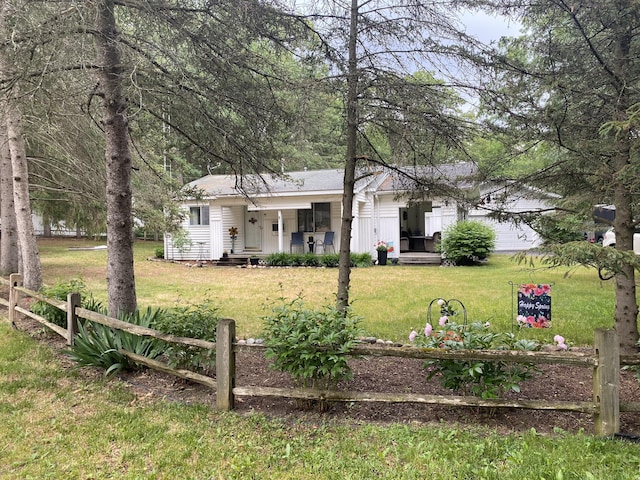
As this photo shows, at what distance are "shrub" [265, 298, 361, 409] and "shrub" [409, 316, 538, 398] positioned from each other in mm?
818

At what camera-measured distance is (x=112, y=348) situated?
4.63 metres

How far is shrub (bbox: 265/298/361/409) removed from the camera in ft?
11.6

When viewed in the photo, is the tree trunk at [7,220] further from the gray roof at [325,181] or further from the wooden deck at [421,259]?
the wooden deck at [421,259]

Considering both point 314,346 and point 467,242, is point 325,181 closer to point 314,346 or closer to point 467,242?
point 467,242

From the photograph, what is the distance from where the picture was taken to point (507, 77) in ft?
15.9

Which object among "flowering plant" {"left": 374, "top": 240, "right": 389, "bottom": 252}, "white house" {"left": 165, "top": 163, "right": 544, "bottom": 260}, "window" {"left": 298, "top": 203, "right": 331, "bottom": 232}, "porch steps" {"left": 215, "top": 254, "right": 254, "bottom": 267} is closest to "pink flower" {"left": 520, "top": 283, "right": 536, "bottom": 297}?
"white house" {"left": 165, "top": 163, "right": 544, "bottom": 260}

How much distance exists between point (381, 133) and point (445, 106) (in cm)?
85

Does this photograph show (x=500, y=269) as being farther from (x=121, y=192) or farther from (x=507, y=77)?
(x=121, y=192)

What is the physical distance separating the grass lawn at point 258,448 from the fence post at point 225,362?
0.13m

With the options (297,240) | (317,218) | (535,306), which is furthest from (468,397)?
(317,218)

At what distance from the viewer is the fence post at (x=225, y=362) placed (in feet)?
12.0

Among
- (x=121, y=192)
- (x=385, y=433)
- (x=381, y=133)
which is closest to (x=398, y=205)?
(x=381, y=133)

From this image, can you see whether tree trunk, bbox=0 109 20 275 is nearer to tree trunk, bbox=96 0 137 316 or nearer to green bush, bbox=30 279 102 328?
green bush, bbox=30 279 102 328

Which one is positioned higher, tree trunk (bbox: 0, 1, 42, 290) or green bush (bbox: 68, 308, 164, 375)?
tree trunk (bbox: 0, 1, 42, 290)
